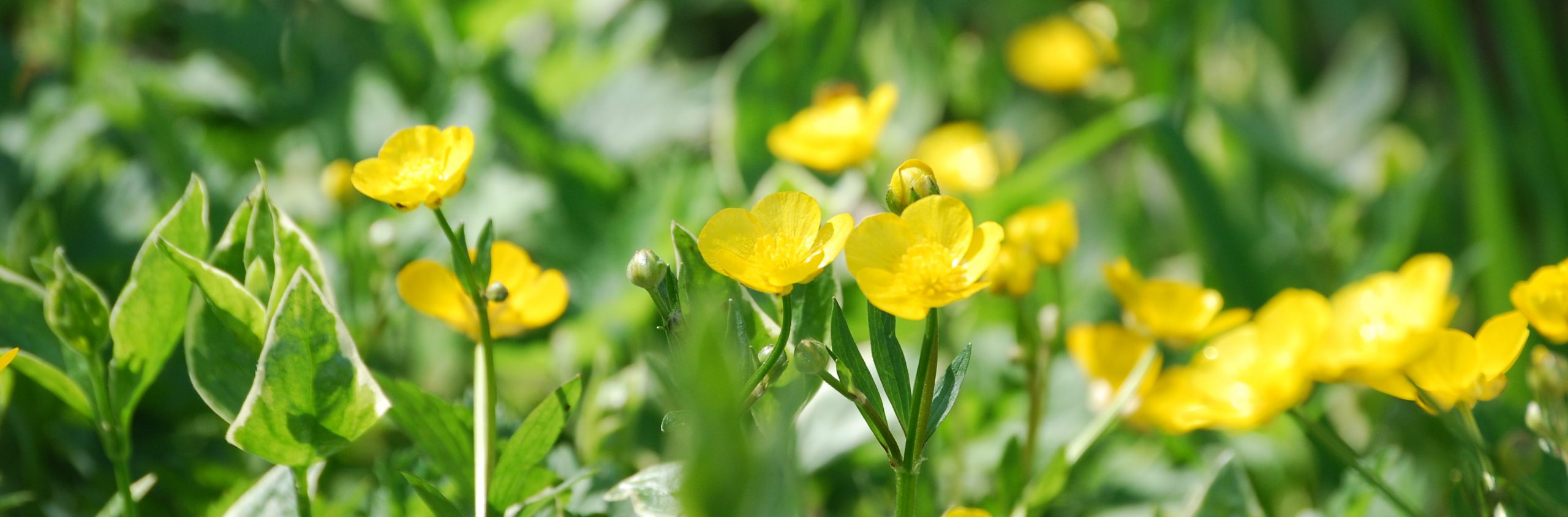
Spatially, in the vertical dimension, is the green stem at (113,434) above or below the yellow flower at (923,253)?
below

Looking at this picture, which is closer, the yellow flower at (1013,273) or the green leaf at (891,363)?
the green leaf at (891,363)

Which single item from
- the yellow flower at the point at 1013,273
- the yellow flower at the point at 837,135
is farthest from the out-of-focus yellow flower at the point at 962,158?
the yellow flower at the point at 1013,273

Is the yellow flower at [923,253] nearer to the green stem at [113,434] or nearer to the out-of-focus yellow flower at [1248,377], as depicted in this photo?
the out-of-focus yellow flower at [1248,377]

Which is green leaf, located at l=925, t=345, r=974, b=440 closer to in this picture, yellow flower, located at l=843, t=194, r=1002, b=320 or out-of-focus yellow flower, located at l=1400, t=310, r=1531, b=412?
yellow flower, located at l=843, t=194, r=1002, b=320

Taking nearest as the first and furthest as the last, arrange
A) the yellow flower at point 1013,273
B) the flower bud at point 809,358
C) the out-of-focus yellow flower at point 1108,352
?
the flower bud at point 809,358 → the yellow flower at point 1013,273 → the out-of-focus yellow flower at point 1108,352

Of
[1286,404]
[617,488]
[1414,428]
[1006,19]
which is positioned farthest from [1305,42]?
[617,488]

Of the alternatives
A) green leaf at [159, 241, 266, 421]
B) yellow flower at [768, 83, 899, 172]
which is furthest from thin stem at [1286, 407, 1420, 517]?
green leaf at [159, 241, 266, 421]

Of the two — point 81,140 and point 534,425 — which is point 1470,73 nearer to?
point 534,425
